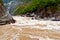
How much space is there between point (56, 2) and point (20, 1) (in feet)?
211

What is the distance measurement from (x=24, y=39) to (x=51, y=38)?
7.06ft

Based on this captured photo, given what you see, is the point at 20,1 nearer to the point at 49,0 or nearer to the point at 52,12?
the point at 49,0

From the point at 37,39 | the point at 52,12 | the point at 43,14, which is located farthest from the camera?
the point at 43,14

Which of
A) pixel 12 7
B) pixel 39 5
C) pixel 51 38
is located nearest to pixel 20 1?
pixel 12 7

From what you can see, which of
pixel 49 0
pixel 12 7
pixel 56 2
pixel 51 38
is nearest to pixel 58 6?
pixel 56 2

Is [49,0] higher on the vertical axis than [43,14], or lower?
higher

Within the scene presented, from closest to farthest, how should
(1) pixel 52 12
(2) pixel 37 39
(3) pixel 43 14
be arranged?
(2) pixel 37 39 → (1) pixel 52 12 → (3) pixel 43 14

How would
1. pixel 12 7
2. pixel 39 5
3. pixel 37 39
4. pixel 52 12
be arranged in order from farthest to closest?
pixel 12 7
pixel 39 5
pixel 52 12
pixel 37 39

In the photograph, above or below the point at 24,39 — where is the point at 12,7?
below

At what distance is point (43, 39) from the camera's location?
1345 cm

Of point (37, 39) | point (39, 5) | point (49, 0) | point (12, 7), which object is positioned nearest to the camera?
point (37, 39)

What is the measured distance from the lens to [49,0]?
160 feet

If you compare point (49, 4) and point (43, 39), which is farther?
point (49, 4)

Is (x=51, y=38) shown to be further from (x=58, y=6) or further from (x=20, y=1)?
(x=20, y=1)
